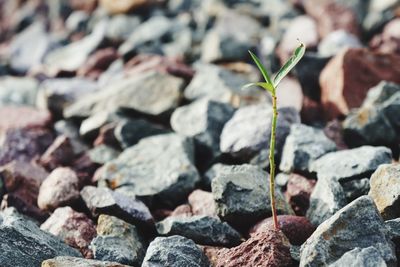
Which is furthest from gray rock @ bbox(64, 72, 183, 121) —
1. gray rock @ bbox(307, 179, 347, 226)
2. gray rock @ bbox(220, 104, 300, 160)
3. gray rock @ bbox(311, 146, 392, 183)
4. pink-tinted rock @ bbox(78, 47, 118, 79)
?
gray rock @ bbox(307, 179, 347, 226)

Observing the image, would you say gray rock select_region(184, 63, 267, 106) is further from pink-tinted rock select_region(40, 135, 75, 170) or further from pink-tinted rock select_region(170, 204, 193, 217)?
pink-tinted rock select_region(170, 204, 193, 217)

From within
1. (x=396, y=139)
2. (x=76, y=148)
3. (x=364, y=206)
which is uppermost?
(x=364, y=206)

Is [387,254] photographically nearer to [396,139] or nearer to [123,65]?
[396,139]

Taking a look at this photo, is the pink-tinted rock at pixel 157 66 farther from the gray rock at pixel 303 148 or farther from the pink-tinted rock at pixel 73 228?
the pink-tinted rock at pixel 73 228

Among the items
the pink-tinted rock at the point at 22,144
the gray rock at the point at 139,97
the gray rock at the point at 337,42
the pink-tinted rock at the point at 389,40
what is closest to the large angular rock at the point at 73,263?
the pink-tinted rock at the point at 22,144

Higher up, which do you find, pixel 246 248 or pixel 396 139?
pixel 246 248

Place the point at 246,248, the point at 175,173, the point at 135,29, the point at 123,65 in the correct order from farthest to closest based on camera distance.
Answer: the point at 135,29 < the point at 123,65 < the point at 175,173 < the point at 246,248

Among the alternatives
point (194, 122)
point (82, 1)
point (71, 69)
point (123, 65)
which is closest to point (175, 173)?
point (194, 122)
